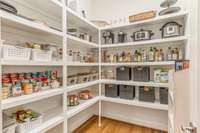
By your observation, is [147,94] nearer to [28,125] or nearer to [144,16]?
[144,16]

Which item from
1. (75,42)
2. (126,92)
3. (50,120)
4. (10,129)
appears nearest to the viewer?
(10,129)

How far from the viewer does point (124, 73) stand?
95.0 inches

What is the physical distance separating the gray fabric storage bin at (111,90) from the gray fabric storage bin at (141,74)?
42cm

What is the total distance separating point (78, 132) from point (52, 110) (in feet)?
2.59

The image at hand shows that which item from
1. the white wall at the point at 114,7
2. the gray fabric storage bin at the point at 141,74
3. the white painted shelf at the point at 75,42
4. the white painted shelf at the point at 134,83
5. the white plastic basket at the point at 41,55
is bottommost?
the white painted shelf at the point at 134,83

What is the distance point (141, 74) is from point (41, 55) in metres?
1.62

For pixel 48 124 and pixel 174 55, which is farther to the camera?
pixel 174 55

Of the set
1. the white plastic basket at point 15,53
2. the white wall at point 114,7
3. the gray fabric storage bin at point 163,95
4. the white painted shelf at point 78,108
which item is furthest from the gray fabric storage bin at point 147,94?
the white plastic basket at point 15,53

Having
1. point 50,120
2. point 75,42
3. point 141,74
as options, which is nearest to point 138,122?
point 141,74

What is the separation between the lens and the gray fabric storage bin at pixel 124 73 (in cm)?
238

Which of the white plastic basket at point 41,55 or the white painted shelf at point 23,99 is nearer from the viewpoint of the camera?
the white painted shelf at point 23,99

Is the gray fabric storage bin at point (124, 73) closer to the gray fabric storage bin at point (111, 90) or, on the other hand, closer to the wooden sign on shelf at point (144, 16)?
the gray fabric storage bin at point (111, 90)

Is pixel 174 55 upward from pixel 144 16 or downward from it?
downward

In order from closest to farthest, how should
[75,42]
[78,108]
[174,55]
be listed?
[78,108]
[174,55]
[75,42]
